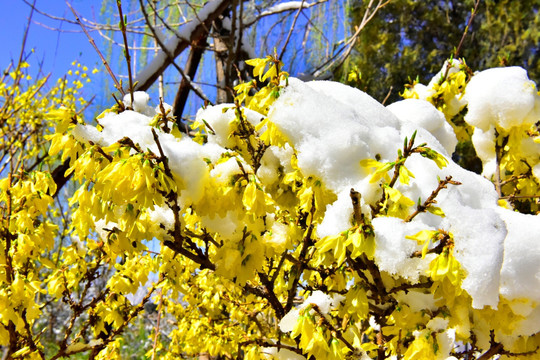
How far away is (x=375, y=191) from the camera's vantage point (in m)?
1.07

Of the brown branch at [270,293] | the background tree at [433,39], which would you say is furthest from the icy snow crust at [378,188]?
the background tree at [433,39]

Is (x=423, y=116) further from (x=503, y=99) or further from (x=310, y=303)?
(x=310, y=303)

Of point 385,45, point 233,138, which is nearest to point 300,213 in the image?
point 233,138

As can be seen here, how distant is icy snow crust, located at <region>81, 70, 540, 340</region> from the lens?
0.99 meters

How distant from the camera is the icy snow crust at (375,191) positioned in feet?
3.24

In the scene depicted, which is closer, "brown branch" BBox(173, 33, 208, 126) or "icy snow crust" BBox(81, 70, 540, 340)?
"icy snow crust" BBox(81, 70, 540, 340)

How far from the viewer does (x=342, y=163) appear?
112 centimetres

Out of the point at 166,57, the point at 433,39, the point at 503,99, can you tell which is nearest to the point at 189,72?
the point at 166,57

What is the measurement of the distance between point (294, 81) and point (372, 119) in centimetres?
28

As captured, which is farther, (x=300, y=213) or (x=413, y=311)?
(x=300, y=213)

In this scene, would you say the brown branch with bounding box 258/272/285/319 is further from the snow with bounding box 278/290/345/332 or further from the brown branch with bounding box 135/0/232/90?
the brown branch with bounding box 135/0/232/90

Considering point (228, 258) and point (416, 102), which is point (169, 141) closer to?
point (228, 258)

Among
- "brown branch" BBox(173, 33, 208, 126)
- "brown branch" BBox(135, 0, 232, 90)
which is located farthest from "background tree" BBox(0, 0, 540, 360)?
"brown branch" BBox(173, 33, 208, 126)

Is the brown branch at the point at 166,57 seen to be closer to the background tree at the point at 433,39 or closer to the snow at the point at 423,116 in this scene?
the snow at the point at 423,116
